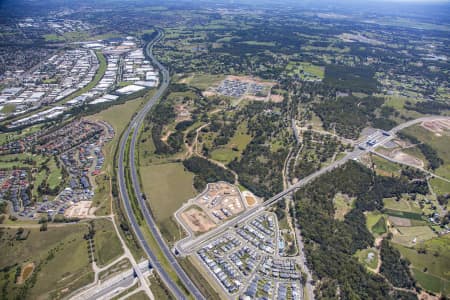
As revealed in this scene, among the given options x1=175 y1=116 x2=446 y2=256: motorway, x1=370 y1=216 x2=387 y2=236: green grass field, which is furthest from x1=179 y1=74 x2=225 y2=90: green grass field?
x1=370 y1=216 x2=387 y2=236: green grass field

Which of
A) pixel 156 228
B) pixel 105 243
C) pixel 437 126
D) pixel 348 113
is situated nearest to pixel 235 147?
pixel 156 228

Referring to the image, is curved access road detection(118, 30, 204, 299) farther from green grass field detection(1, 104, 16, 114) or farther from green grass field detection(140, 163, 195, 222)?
green grass field detection(1, 104, 16, 114)

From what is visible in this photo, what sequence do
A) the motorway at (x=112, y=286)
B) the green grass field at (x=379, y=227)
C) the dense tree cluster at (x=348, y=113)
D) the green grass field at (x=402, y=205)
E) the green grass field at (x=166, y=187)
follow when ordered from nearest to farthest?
the motorway at (x=112, y=286) → the green grass field at (x=379, y=227) → the green grass field at (x=166, y=187) → the green grass field at (x=402, y=205) → the dense tree cluster at (x=348, y=113)

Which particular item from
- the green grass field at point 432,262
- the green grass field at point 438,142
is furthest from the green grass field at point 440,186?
the green grass field at point 432,262

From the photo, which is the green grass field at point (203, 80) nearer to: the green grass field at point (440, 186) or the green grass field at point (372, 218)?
the green grass field at point (372, 218)

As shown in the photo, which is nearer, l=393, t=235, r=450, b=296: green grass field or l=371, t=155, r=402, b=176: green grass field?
l=393, t=235, r=450, b=296: green grass field

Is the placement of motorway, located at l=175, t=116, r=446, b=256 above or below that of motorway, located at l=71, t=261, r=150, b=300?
above

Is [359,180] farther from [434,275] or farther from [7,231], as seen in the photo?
[7,231]
